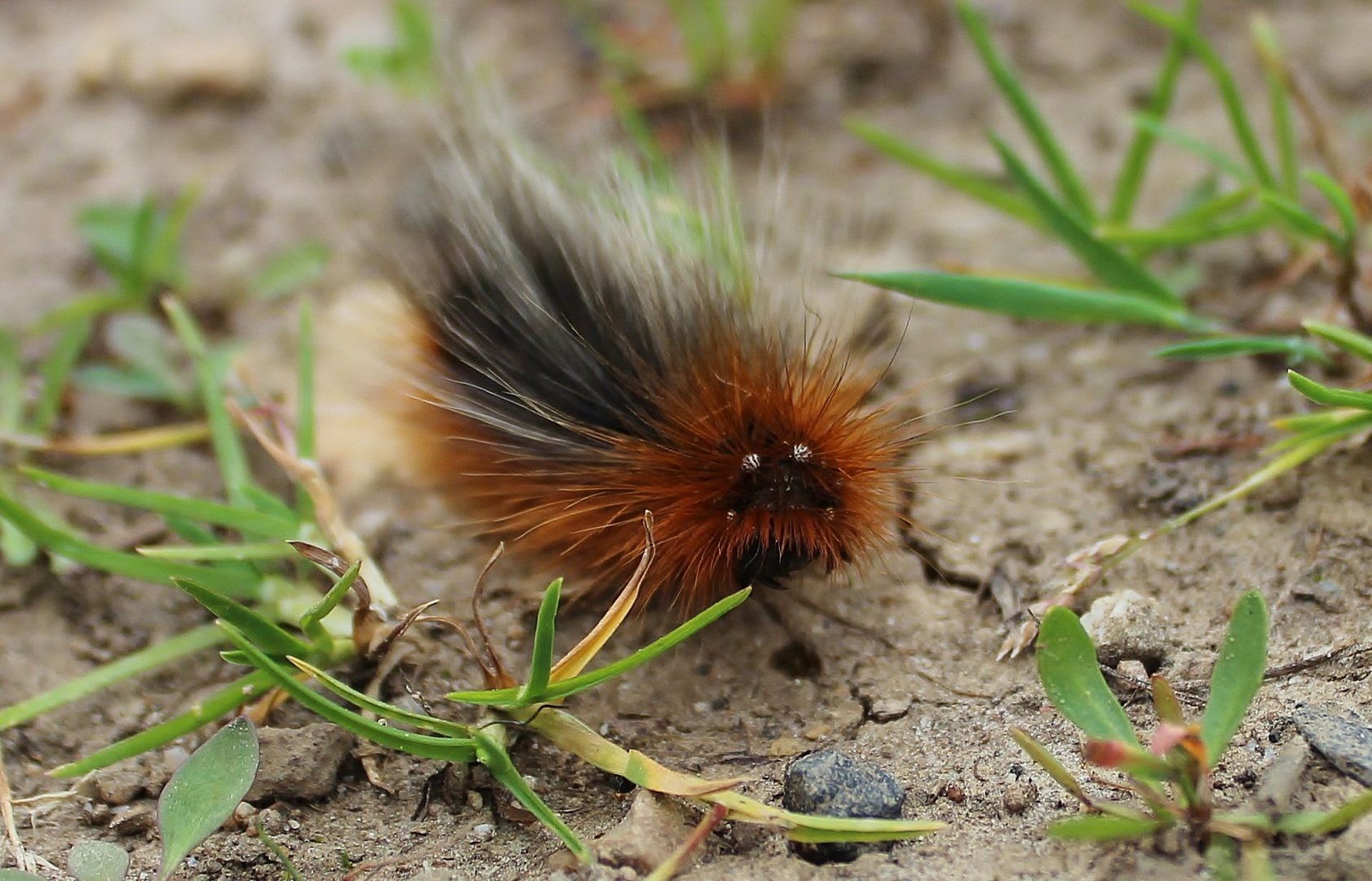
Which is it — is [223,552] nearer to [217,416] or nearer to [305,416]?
[305,416]

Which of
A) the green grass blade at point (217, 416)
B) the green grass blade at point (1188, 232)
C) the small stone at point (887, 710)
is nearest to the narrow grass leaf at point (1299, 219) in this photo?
the green grass blade at point (1188, 232)

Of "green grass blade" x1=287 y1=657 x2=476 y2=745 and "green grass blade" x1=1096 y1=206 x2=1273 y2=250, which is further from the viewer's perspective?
"green grass blade" x1=1096 y1=206 x2=1273 y2=250

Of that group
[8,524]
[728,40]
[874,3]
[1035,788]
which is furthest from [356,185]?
[1035,788]

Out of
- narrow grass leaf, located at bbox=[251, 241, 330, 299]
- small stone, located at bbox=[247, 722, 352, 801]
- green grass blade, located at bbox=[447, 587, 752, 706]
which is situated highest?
narrow grass leaf, located at bbox=[251, 241, 330, 299]

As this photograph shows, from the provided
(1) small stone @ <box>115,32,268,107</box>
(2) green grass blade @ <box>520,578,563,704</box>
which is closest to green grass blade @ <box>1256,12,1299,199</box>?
(2) green grass blade @ <box>520,578,563,704</box>

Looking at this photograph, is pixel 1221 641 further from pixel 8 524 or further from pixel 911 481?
pixel 8 524

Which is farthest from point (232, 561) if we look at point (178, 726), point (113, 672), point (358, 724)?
point (358, 724)

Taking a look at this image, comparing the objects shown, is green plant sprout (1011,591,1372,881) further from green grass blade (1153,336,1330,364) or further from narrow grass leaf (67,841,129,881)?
narrow grass leaf (67,841,129,881)
